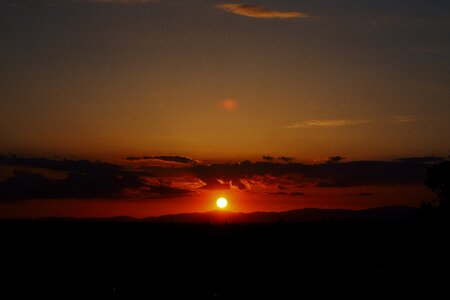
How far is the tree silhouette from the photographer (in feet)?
371

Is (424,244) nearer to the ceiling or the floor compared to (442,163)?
nearer to the floor

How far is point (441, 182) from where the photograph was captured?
379 ft

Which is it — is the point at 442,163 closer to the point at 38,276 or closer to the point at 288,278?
the point at 288,278

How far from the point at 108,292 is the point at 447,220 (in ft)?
195

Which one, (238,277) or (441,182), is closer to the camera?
(238,277)

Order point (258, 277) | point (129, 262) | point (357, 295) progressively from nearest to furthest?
point (357, 295) → point (258, 277) → point (129, 262)

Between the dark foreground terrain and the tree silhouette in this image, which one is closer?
the dark foreground terrain

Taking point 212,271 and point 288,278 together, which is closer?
point 288,278

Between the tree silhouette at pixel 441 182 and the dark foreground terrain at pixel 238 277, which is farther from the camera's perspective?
the tree silhouette at pixel 441 182

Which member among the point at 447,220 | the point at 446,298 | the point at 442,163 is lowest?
the point at 446,298

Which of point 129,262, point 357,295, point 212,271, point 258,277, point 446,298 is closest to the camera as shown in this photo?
point 446,298

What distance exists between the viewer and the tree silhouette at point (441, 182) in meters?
113

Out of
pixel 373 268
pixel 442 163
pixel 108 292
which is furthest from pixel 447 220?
pixel 108 292

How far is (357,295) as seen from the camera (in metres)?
62.2
